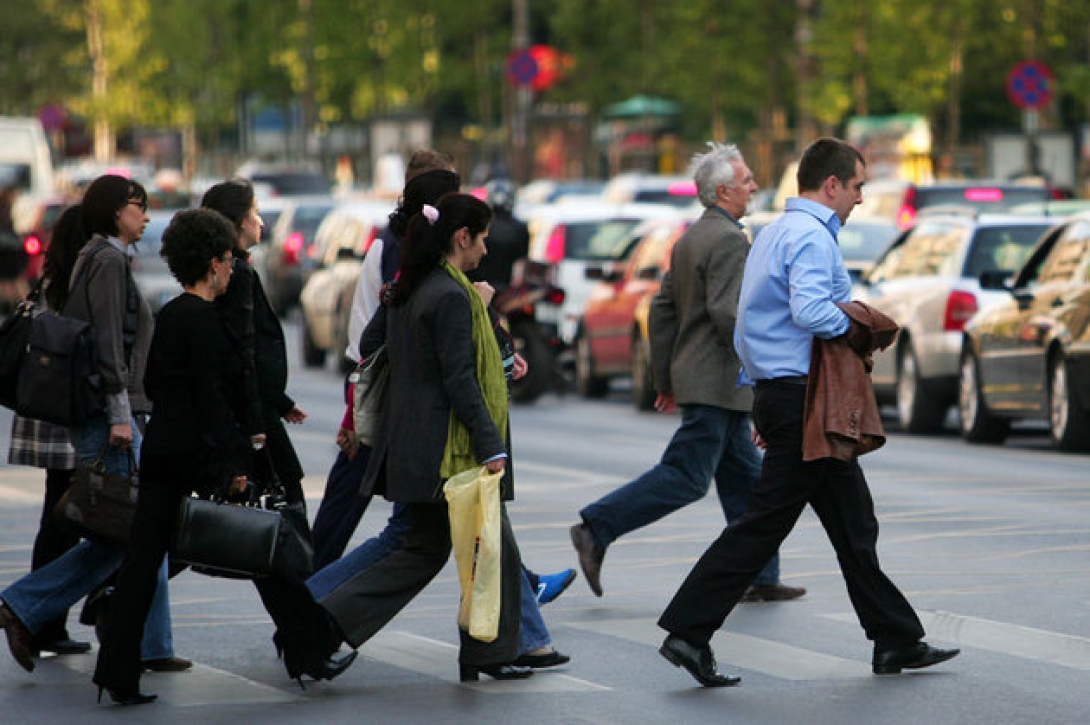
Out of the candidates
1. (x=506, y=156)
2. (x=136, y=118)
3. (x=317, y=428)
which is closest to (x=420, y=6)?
(x=506, y=156)

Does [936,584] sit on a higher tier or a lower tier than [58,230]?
lower

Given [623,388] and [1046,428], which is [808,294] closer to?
[1046,428]

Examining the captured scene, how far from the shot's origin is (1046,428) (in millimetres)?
22297

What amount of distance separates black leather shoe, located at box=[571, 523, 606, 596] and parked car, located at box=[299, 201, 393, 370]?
51.4 ft

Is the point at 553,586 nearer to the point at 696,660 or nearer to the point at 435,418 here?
the point at 696,660

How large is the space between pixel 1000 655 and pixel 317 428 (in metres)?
13.4

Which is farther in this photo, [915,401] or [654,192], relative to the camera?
[654,192]

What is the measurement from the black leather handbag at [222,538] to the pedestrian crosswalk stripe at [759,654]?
176 cm

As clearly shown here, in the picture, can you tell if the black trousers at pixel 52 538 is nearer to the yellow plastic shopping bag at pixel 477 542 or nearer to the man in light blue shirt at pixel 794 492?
the yellow plastic shopping bag at pixel 477 542

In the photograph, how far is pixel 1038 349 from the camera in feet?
62.2

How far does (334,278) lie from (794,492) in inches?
861

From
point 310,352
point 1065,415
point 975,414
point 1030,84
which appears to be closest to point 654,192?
point 1030,84

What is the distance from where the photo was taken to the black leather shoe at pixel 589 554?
11695mm

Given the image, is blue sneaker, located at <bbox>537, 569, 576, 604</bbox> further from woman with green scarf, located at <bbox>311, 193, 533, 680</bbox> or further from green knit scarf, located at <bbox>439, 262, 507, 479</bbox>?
green knit scarf, located at <bbox>439, 262, 507, 479</bbox>
